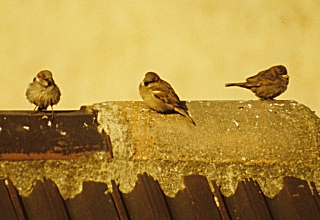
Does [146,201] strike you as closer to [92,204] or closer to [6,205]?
[92,204]

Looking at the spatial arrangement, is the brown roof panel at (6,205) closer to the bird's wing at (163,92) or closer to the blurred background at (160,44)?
the bird's wing at (163,92)

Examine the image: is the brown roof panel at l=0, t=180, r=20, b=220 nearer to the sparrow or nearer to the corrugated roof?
the corrugated roof

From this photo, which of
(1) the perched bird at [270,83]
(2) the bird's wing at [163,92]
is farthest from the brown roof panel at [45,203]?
(1) the perched bird at [270,83]

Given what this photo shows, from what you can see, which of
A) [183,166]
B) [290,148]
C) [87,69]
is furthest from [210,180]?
[87,69]

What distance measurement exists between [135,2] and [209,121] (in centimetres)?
495

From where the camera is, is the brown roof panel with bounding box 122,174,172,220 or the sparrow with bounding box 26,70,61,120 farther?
the sparrow with bounding box 26,70,61,120

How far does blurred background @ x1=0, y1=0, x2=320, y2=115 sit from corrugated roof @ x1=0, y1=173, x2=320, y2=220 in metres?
4.60

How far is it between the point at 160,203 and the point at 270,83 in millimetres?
3649

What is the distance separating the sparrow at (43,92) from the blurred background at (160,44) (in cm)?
285

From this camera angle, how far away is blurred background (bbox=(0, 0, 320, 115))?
732 cm

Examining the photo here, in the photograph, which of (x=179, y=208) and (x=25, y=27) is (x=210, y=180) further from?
(x=25, y=27)

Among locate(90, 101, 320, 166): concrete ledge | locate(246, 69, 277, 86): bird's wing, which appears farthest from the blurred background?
locate(90, 101, 320, 166): concrete ledge

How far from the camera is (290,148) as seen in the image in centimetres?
277

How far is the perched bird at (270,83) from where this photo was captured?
6.04 metres
